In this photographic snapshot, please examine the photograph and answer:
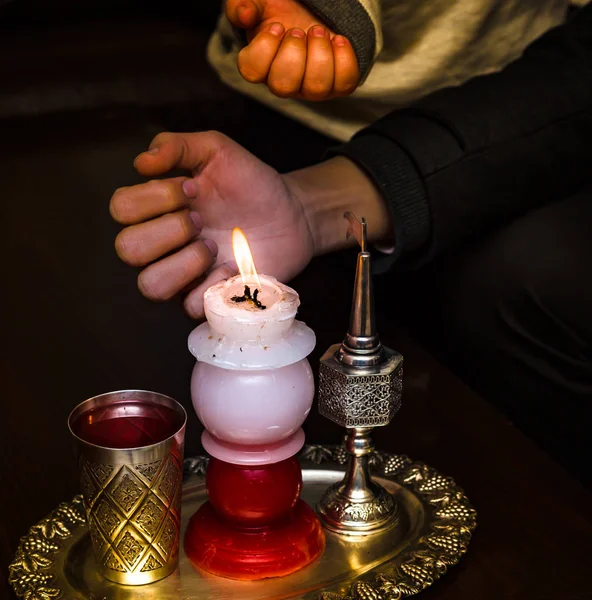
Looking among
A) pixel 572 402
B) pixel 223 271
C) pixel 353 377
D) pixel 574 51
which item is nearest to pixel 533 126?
pixel 574 51

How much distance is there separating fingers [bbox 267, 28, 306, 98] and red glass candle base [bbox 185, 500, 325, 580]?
0.35m

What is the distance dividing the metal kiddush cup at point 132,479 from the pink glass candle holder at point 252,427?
3 cm

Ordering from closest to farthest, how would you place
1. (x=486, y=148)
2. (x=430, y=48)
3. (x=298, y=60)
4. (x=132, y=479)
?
(x=132, y=479) < (x=298, y=60) < (x=486, y=148) < (x=430, y=48)

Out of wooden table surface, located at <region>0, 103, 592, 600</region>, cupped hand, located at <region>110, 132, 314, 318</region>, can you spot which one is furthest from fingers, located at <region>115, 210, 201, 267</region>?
wooden table surface, located at <region>0, 103, 592, 600</region>

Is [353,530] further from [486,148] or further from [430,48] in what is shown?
[430,48]

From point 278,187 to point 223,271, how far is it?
0.41 ft

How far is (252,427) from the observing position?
566 mm

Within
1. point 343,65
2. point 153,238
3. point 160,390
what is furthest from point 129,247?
point 343,65

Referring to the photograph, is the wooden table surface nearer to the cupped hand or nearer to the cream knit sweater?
the cupped hand

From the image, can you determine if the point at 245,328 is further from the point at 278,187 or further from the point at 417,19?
the point at 417,19

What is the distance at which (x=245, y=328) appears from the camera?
0.55 m

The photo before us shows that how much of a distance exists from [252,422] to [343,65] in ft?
1.13

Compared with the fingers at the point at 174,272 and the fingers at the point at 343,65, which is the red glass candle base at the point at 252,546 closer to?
the fingers at the point at 174,272

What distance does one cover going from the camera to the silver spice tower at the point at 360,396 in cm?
60
